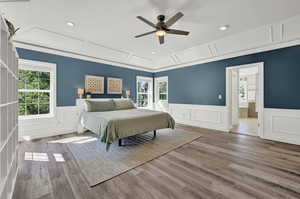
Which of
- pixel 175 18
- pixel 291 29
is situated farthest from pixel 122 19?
pixel 291 29

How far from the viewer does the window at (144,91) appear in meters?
6.64

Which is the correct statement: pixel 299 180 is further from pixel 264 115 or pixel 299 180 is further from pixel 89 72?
pixel 89 72

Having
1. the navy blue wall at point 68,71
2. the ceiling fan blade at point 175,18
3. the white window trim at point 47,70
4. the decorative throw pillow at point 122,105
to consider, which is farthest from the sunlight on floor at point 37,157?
the ceiling fan blade at point 175,18

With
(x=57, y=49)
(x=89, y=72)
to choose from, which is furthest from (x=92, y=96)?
(x=57, y=49)

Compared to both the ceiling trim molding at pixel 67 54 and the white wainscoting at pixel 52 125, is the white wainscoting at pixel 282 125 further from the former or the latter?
the white wainscoting at pixel 52 125

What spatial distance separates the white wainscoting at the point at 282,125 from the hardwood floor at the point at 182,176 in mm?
461

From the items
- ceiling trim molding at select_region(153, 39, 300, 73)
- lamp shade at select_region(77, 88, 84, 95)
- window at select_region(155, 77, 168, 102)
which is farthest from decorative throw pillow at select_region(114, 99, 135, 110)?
ceiling trim molding at select_region(153, 39, 300, 73)

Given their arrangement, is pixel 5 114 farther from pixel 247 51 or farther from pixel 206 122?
pixel 247 51

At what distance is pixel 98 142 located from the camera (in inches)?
137

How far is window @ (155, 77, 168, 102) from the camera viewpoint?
6699 mm

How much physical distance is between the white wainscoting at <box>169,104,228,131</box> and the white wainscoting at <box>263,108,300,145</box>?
3.59 ft

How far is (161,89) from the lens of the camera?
7.01 meters

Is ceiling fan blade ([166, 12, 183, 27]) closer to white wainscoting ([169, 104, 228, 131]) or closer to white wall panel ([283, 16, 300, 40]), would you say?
white wall panel ([283, 16, 300, 40])

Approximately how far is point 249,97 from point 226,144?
589 centimetres
